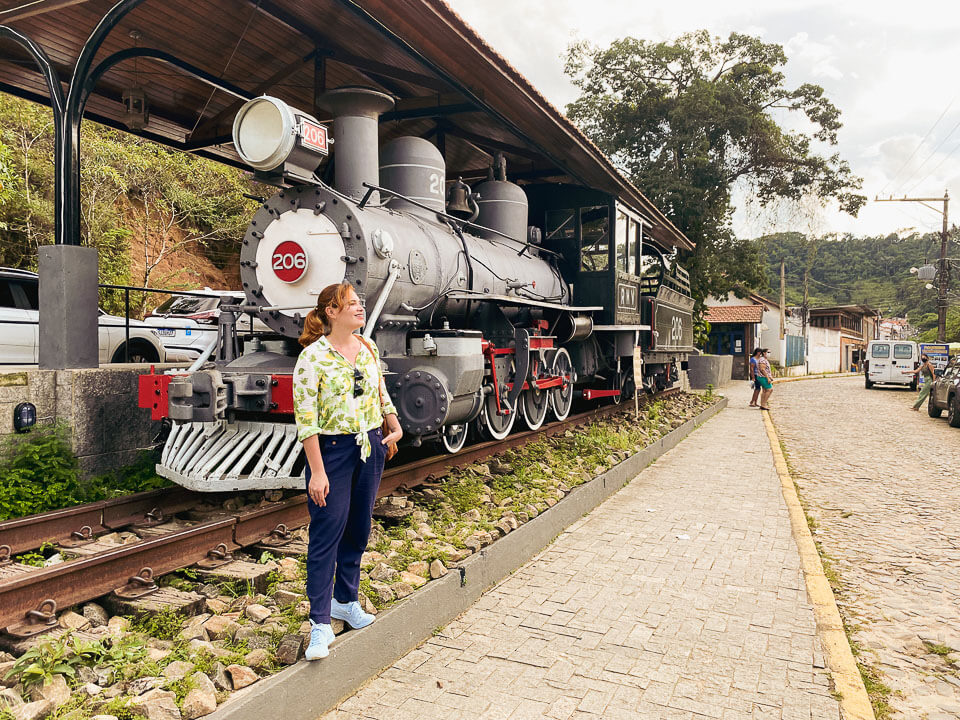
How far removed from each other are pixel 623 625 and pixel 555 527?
1665 millimetres

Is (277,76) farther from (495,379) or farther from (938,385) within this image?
(938,385)

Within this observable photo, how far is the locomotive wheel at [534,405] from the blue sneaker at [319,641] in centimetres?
562

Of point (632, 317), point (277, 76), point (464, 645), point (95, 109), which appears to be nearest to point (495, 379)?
point (464, 645)

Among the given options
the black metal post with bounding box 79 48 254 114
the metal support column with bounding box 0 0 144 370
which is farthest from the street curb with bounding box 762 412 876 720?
the black metal post with bounding box 79 48 254 114

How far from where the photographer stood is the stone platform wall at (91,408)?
536 cm

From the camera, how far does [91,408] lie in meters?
5.78

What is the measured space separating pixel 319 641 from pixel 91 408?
Answer: 408 cm

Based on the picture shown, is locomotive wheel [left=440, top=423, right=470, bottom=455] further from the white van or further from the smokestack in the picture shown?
the white van

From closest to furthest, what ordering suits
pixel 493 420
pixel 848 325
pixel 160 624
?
pixel 160 624
pixel 493 420
pixel 848 325

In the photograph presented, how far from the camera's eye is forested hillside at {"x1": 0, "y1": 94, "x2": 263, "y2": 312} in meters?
18.0

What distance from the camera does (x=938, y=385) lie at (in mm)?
16312

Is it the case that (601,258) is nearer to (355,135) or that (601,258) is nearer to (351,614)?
(355,135)

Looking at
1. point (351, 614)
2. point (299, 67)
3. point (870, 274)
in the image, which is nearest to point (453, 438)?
point (351, 614)

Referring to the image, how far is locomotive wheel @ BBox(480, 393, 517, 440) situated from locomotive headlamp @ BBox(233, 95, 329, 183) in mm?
3182
